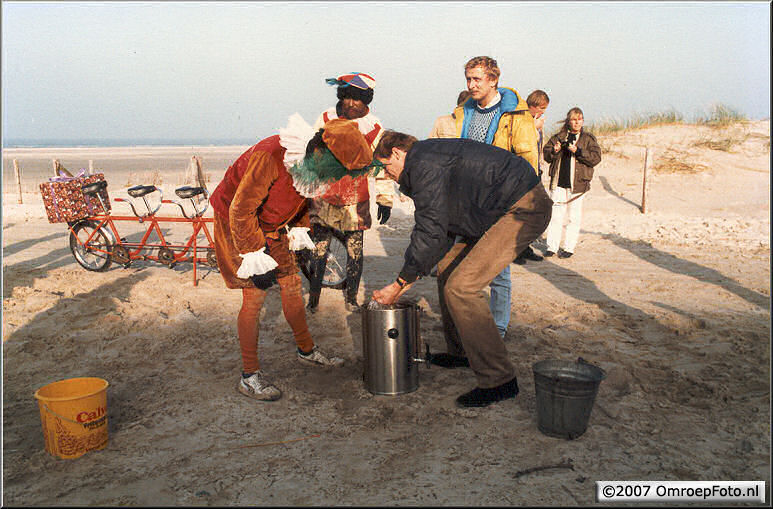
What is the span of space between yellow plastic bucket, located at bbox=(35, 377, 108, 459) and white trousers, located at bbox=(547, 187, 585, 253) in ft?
22.1

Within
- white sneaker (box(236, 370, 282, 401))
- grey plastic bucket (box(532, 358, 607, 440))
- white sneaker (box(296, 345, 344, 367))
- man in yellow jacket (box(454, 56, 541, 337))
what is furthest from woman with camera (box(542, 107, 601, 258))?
white sneaker (box(236, 370, 282, 401))

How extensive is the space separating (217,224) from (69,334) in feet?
8.13

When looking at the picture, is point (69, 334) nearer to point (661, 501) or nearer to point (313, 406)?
point (313, 406)

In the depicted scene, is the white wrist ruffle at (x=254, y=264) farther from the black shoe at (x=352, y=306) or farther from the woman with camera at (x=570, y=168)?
the woman with camera at (x=570, y=168)

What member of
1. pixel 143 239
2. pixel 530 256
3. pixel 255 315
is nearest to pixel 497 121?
pixel 255 315

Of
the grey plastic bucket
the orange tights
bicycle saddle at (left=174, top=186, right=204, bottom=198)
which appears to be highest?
bicycle saddle at (left=174, top=186, right=204, bottom=198)

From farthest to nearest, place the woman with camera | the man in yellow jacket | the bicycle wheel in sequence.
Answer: the woman with camera < the bicycle wheel < the man in yellow jacket

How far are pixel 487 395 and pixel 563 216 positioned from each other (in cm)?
536

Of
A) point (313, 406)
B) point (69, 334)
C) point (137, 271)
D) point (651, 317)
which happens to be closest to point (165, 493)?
point (313, 406)

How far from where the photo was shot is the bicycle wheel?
320 inches

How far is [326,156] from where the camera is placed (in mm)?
3746

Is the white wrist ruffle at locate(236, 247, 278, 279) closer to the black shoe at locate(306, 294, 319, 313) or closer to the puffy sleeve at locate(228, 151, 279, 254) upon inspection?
the puffy sleeve at locate(228, 151, 279, 254)

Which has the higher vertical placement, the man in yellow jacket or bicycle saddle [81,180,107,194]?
the man in yellow jacket

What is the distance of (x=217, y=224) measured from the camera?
430cm
